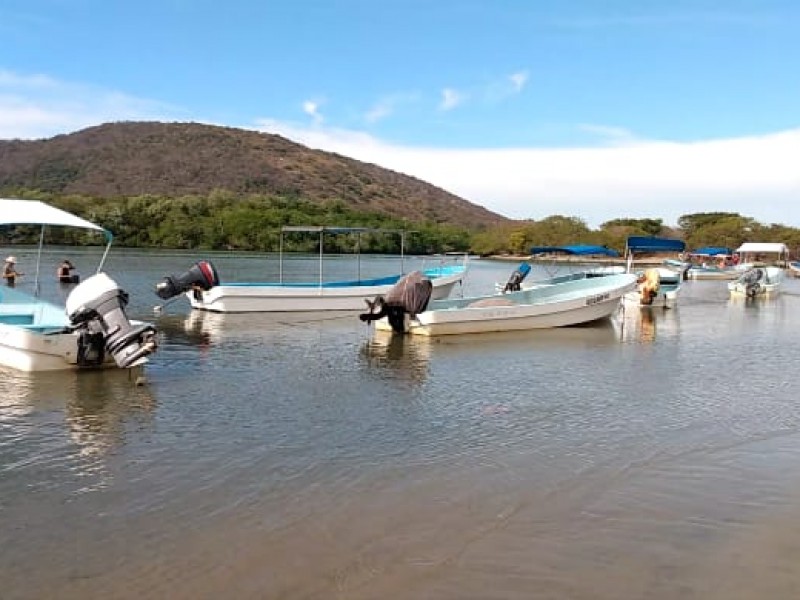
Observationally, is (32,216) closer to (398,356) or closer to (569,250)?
→ (398,356)

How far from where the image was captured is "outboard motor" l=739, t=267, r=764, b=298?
135 feet

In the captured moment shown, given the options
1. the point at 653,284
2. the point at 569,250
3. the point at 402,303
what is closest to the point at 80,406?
the point at 402,303

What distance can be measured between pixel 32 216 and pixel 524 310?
1229 centimetres

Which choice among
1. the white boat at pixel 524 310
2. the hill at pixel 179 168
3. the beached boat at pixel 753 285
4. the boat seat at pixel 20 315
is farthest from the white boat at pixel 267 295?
the hill at pixel 179 168

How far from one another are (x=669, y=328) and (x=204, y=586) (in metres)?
20.8

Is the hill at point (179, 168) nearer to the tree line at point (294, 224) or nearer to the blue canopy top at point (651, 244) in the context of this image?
the tree line at point (294, 224)

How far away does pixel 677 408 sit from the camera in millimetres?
11484

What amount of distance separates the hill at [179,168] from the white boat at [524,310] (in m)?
125

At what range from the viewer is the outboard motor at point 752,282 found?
4109 cm

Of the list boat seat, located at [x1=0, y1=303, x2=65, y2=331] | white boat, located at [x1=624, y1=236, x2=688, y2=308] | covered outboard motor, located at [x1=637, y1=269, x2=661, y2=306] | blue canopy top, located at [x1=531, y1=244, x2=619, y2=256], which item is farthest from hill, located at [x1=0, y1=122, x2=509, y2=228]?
boat seat, located at [x1=0, y1=303, x2=65, y2=331]

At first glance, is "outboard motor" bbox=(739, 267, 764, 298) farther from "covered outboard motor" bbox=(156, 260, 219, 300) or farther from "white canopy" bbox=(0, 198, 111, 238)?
"white canopy" bbox=(0, 198, 111, 238)

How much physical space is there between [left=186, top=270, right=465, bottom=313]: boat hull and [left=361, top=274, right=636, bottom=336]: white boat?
208 inches

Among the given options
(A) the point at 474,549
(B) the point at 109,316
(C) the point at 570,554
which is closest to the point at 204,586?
(A) the point at 474,549

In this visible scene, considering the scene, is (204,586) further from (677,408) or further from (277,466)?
(677,408)
